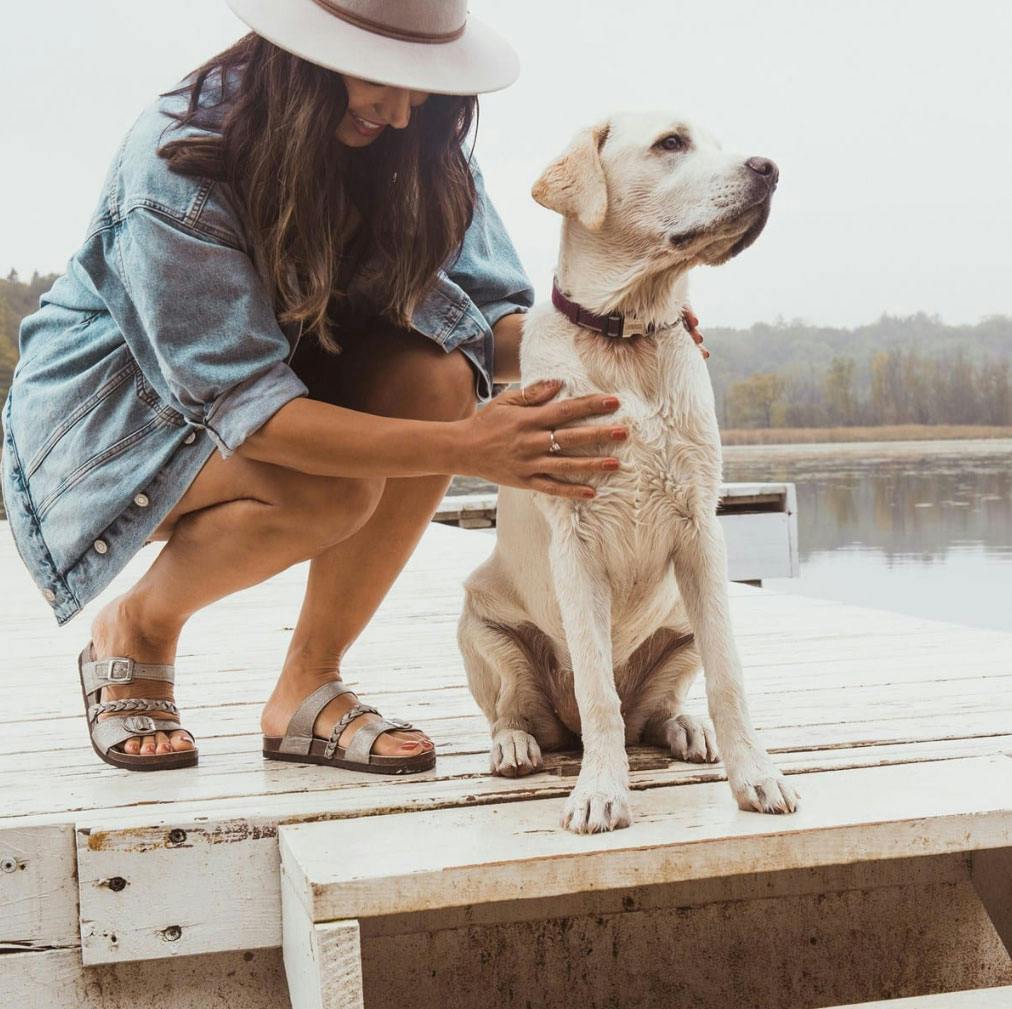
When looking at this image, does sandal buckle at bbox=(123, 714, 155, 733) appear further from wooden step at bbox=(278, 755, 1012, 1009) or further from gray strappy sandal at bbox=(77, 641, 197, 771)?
wooden step at bbox=(278, 755, 1012, 1009)

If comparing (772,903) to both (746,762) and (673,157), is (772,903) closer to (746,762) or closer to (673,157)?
(746,762)

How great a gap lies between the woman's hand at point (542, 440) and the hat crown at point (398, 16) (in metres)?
0.45

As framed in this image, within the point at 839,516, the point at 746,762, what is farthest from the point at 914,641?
the point at 839,516

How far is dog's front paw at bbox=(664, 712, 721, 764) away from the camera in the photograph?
5.30 ft

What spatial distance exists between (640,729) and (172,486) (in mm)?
770

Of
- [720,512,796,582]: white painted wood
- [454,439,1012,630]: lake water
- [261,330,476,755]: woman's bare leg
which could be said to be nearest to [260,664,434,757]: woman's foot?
[261,330,476,755]: woman's bare leg

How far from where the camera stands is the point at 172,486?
167 centimetres

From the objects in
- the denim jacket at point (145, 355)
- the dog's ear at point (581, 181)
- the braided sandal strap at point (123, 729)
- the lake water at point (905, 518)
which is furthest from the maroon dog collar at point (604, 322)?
the lake water at point (905, 518)

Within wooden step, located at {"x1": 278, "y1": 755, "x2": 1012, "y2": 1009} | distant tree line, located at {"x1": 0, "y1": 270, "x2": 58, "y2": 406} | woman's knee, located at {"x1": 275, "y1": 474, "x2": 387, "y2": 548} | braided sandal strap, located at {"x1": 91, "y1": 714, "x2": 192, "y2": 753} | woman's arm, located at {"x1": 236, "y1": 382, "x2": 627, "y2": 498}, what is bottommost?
wooden step, located at {"x1": 278, "y1": 755, "x2": 1012, "y2": 1009}

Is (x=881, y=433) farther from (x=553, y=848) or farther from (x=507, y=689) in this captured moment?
(x=553, y=848)

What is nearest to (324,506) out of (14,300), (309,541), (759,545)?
(309,541)

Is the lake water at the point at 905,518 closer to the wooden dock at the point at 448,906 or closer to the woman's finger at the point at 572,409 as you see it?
the wooden dock at the point at 448,906

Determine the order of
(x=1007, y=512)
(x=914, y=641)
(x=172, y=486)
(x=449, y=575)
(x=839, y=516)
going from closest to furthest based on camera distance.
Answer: (x=172, y=486) → (x=914, y=641) → (x=449, y=575) → (x=1007, y=512) → (x=839, y=516)

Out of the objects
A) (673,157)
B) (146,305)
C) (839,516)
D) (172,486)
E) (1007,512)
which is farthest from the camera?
(839,516)
